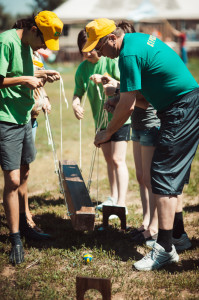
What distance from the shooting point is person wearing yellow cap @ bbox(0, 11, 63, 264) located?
9.85ft

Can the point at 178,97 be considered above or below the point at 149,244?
above

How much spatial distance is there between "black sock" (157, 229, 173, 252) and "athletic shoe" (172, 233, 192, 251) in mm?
376

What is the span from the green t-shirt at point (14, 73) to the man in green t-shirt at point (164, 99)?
0.56m

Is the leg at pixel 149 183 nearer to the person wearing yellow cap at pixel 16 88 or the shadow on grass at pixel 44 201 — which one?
the person wearing yellow cap at pixel 16 88

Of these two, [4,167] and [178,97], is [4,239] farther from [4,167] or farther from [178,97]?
[178,97]

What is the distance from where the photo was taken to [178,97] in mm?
2951

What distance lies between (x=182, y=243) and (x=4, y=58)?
Answer: 2.28m

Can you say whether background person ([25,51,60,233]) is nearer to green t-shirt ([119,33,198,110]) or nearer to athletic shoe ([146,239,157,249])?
green t-shirt ([119,33,198,110])

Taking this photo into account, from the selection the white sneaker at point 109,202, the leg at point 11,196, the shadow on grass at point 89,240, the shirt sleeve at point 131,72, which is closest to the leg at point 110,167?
the white sneaker at point 109,202

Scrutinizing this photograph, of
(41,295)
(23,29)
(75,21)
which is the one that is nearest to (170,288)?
(41,295)

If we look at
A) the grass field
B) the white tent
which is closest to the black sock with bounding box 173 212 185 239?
the grass field

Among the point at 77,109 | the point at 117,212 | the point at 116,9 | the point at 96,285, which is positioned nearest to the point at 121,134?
the point at 77,109

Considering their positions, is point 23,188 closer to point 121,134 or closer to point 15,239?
point 15,239

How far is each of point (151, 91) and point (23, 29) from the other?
1.20 meters
